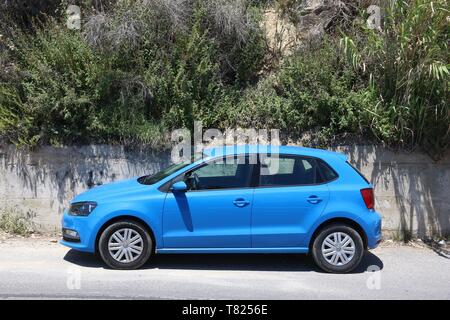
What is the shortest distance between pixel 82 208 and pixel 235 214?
6.44 feet

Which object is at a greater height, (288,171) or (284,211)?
(288,171)

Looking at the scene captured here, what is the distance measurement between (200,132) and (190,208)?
2.76 meters

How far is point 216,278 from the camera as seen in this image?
6773mm

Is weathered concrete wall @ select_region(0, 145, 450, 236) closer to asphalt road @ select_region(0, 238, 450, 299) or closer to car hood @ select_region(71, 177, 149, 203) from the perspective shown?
asphalt road @ select_region(0, 238, 450, 299)

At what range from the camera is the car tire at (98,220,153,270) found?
680 cm

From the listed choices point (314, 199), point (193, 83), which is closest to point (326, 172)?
point (314, 199)

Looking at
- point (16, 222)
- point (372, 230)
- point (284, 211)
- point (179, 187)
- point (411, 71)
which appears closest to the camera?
point (179, 187)

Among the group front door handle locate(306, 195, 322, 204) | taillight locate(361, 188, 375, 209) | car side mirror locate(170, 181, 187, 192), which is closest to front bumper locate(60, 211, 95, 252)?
car side mirror locate(170, 181, 187, 192)

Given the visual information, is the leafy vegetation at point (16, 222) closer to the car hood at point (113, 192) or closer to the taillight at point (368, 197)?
the car hood at point (113, 192)

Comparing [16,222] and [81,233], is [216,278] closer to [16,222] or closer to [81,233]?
[81,233]

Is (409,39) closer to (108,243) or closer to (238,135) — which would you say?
(238,135)

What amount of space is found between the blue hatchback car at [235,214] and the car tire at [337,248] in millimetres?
13

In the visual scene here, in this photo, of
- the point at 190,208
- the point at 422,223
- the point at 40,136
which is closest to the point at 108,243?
the point at 190,208

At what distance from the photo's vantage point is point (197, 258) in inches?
Result: 301
